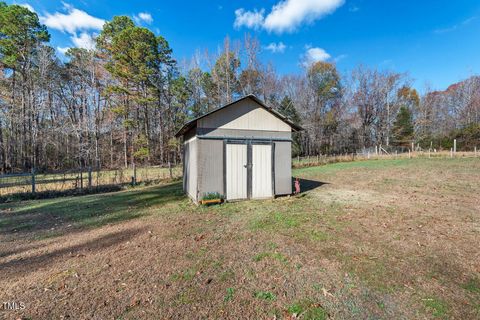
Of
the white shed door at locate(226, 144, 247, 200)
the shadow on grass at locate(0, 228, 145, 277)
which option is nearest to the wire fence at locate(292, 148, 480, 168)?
the white shed door at locate(226, 144, 247, 200)

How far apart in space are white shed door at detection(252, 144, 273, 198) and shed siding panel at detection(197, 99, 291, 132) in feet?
2.71

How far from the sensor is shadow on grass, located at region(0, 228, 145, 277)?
3.38 metres

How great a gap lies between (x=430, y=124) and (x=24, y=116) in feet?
166

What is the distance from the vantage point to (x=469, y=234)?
14.4 ft

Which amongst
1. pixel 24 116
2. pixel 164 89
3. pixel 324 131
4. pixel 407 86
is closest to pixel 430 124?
pixel 407 86

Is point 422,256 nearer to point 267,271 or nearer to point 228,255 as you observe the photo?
point 267,271

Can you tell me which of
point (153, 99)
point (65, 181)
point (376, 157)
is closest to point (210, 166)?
point (65, 181)

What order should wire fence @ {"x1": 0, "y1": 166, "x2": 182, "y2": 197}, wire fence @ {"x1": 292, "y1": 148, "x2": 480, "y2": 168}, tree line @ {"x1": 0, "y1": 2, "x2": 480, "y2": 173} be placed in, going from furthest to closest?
wire fence @ {"x1": 292, "y1": 148, "x2": 480, "y2": 168} < tree line @ {"x1": 0, "y1": 2, "x2": 480, "y2": 173} < wire fence @ {"x1": 0, "y1": 166, "x2": 182, "y2": 197}

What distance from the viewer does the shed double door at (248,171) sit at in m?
7.59

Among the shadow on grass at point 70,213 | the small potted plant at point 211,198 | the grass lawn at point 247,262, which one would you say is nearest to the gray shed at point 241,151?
the small potted plant at point 211,198

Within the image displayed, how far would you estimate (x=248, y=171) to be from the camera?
784 centimetres

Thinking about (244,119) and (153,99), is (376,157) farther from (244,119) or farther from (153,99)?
(153,99)

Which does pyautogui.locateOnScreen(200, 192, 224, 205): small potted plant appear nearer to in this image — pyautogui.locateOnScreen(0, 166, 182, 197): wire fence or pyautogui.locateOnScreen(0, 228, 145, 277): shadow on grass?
pyautogui.locateOnScreen(0, 228, 145, 277): shadow on grass

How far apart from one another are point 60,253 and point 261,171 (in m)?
6.07
